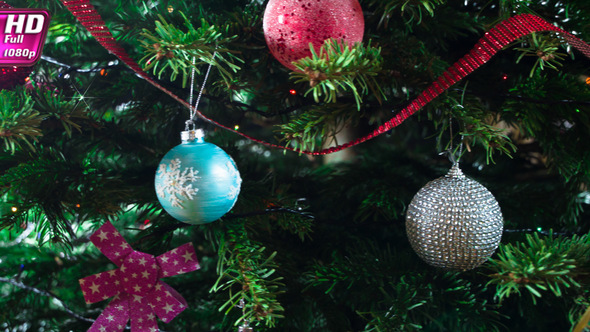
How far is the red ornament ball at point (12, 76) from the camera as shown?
2.19ft

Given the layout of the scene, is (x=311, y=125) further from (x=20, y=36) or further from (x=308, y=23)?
(x=20, y=36)

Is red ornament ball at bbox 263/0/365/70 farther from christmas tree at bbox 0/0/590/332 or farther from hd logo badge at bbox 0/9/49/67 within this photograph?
hd logo badge at bbox 0/9/49/67

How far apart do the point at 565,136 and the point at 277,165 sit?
452 millimetres

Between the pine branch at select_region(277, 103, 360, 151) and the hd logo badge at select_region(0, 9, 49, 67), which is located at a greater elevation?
the pine branch at select_region(277, 103, 360, 151)

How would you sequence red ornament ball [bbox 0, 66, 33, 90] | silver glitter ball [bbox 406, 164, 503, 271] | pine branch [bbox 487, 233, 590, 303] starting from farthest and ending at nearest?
red ornament ball [bbox 0, 66, 33, 90] < silver glitter ball [bbox 406, 164, 503, 271] < pine branch [bbox 487, 233, 590, 303]

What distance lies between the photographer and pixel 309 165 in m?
0.87

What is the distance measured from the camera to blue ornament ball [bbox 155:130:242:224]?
1.73 ft

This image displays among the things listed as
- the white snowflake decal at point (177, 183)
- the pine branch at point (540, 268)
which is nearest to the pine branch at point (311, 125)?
the white snowflake decal at point (177, 183)

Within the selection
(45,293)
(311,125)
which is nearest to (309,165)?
(311,125)

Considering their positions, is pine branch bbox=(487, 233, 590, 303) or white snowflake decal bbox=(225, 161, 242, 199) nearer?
pine branch bbox=(487, 233, 590, 303)

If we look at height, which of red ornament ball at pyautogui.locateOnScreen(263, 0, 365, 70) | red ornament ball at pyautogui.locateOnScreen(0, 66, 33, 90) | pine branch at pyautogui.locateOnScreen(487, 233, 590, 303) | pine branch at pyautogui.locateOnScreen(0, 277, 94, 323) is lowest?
pine branch at pyautogui.locateOnScreen(0, 277, 94, 323)

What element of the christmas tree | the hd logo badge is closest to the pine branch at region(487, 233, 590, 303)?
the christmas tree

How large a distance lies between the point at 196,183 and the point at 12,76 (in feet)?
1.17

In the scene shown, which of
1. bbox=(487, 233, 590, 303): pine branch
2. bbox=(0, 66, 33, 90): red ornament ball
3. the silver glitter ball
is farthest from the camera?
bbox=(0, 66, 33, 90): red ornament ball
